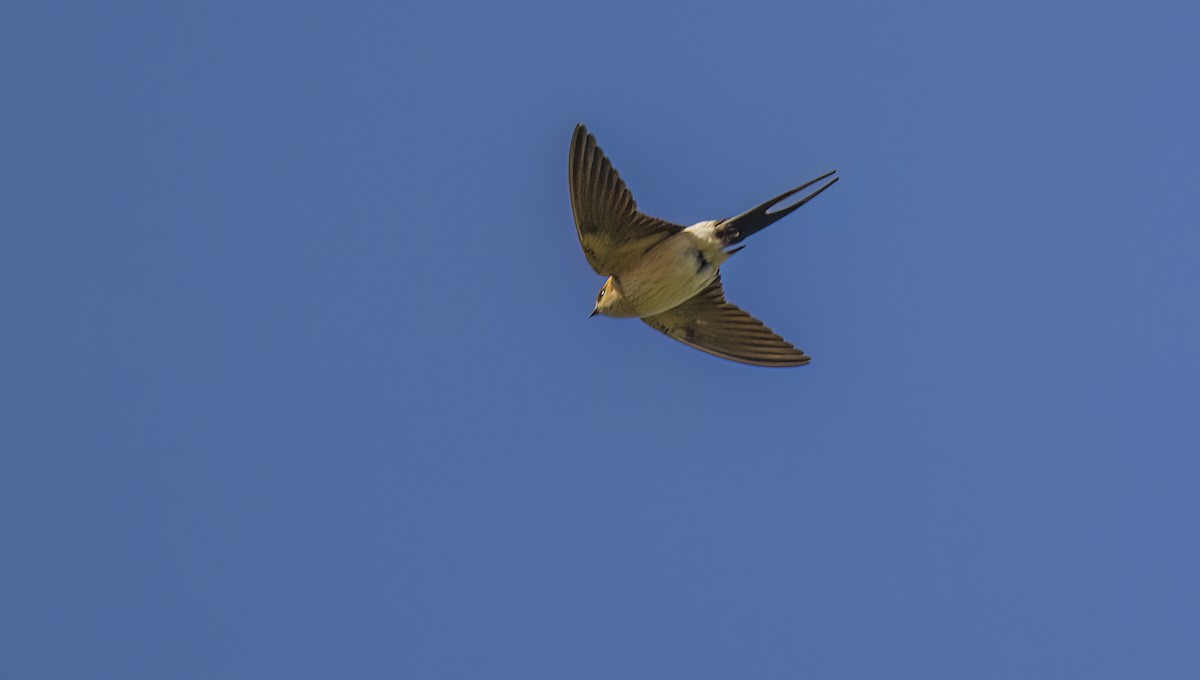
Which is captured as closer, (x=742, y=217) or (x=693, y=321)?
(x=742, y=217)

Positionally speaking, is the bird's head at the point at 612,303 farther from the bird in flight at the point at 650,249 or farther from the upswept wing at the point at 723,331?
the upswept wing at the point at 723,331

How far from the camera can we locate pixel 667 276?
9.15m

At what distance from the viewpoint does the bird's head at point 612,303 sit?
30.8 ft

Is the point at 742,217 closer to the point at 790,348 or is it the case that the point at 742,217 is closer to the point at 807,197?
the point at 807,197

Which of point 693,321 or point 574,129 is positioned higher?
point 574,129

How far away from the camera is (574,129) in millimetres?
8570

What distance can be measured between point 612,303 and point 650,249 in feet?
1.48

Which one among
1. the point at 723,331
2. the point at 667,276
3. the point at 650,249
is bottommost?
the point at 723,331

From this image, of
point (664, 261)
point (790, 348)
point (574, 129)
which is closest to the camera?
point (574, 129)

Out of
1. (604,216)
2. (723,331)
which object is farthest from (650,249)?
(723,331)

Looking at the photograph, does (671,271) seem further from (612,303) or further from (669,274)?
(612,303)

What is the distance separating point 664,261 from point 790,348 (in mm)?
1129

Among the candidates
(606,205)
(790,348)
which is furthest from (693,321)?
(606,205)

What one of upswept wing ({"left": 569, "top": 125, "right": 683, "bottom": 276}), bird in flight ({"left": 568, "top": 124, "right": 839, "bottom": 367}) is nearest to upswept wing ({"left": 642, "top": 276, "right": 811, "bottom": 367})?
bird in flight ({"left": 568, "top": 124, "right": 839, "bottom": 367})
